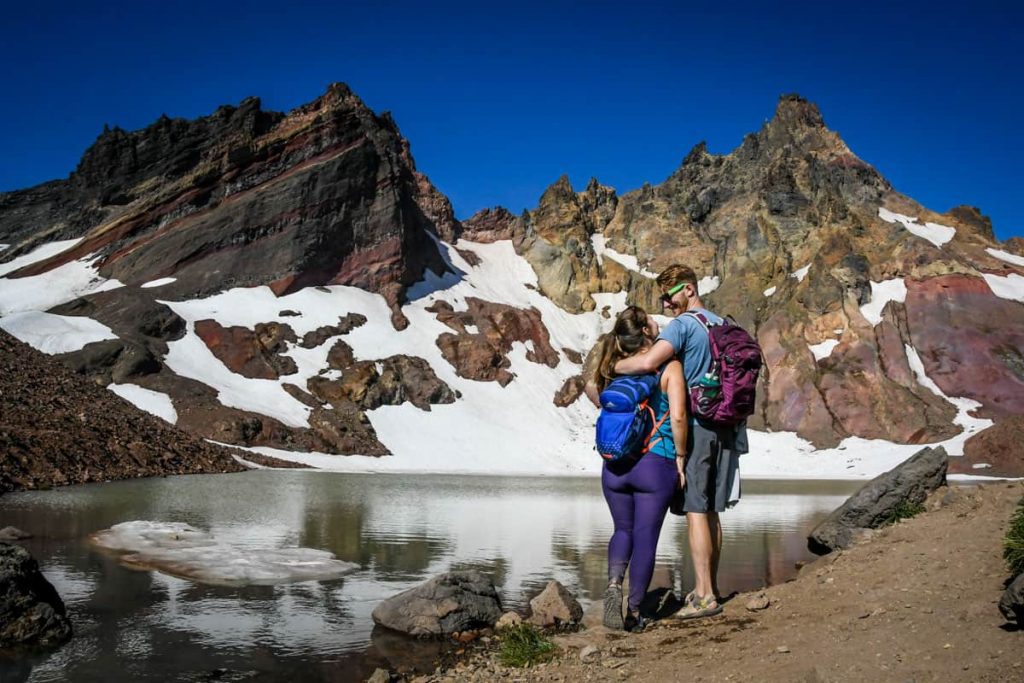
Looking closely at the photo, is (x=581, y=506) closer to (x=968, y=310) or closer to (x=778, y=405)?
(x=778, y=405)

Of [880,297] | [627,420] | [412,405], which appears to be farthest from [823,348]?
[627,420]

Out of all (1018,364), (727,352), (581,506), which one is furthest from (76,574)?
(1018,364)

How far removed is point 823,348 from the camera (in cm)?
7962

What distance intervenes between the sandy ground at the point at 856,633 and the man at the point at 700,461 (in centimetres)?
39

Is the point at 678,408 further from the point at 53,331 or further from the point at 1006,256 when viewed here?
the point at 1006,256

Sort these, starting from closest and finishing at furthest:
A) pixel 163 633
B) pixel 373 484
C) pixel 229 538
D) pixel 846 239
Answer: pixel 163 633 < pixel 229 538 < pixel 373 484 < pixel 846 239

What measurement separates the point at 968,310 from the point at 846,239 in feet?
50.5

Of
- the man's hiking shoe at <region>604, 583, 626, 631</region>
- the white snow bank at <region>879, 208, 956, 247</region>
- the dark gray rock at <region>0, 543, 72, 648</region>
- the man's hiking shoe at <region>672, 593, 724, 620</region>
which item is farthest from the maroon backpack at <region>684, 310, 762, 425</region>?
the white snow bank at <region>879, 208, 956, 247</region>

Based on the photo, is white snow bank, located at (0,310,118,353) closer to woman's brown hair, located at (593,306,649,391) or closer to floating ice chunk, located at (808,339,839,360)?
woman's brown hair, located at (593,306,649,391)

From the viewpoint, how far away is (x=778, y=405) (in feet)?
252

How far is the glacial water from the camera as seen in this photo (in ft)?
24.2

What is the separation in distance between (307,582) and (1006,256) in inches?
4177

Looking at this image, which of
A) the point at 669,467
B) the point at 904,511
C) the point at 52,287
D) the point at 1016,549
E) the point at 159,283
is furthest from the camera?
the point at 52,287

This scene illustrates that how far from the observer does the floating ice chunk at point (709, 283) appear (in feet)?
334
